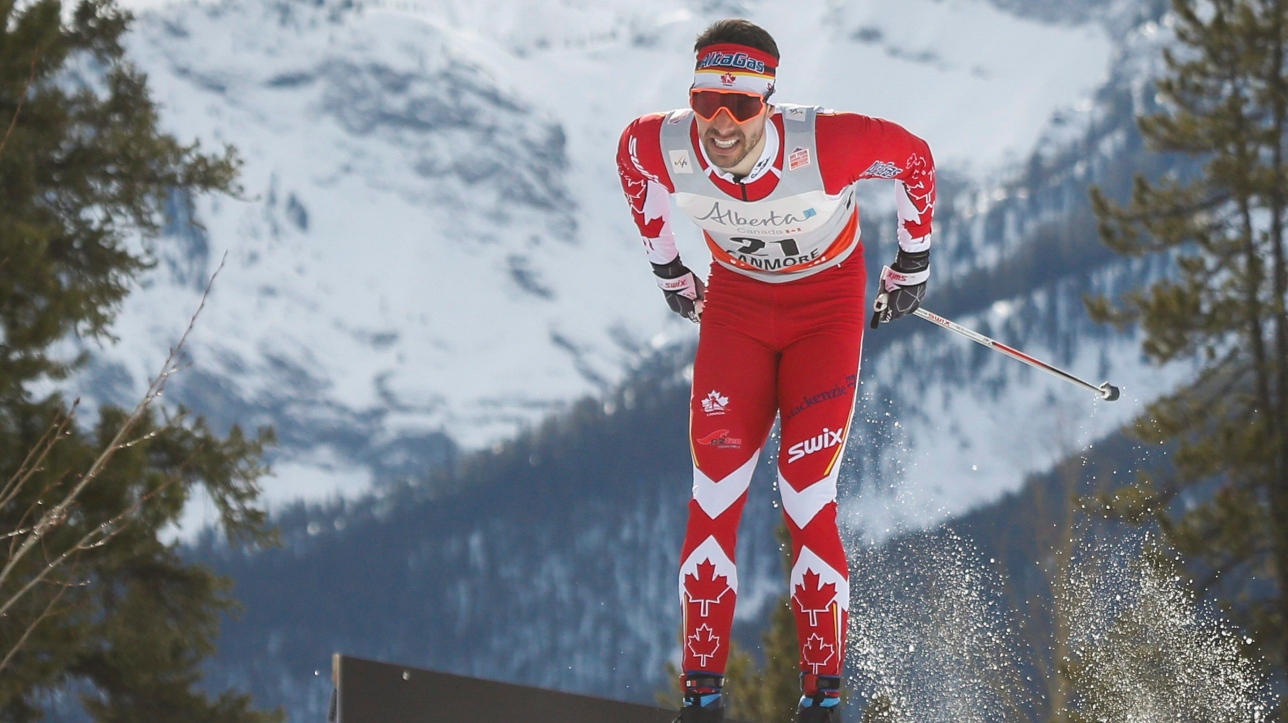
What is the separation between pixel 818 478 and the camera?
4609 mm

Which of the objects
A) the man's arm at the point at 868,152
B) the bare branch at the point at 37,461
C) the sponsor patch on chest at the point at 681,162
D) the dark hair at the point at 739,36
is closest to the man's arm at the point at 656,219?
the sponsor patch on chest at the point at 681,162

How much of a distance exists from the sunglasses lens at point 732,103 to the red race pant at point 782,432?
2.37ft

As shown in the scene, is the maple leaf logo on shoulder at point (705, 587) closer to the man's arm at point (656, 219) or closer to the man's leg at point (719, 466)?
the man's leg at point (719, 466)

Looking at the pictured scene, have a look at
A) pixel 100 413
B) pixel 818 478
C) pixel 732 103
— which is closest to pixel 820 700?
pixel 818 478

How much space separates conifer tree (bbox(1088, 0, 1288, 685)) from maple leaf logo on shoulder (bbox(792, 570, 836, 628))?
1566cm

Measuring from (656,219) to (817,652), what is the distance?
1.95 m

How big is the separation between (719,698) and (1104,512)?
16354 mm

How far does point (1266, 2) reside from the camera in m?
21.0

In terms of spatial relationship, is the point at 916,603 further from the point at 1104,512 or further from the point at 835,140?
the point at 835,140

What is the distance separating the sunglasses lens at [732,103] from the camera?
4.62 m

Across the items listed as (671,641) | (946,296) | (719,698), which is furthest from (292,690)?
(719,698)

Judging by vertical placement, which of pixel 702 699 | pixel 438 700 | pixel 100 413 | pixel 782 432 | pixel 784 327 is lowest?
pixel 438 700

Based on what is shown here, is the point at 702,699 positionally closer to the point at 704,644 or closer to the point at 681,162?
the point at 704,644

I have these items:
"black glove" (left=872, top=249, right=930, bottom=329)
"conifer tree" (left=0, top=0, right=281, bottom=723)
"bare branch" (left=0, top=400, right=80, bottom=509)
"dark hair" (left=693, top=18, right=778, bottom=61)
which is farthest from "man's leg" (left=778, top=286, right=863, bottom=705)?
"conifer tree" (left=0, top=0, right=281, bottom=723)
